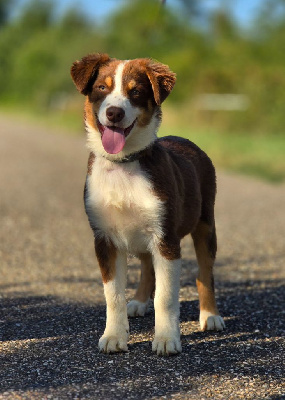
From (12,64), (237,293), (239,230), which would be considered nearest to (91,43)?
(12,64)

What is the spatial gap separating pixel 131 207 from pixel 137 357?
35.2 inches

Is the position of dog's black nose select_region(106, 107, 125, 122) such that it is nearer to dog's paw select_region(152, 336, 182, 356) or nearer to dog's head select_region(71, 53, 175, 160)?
dog's head select_region(71, 53, 175, 160)

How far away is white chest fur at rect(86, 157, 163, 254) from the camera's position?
4.54 meters

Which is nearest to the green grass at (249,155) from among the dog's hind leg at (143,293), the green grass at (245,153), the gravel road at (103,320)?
the green grass at (245,153)

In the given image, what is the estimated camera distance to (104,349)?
467cm

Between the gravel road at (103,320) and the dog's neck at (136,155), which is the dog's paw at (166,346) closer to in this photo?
the gravel road at (103,320)

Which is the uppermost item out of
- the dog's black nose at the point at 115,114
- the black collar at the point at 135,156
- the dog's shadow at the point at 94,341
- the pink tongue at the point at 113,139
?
the dog's black nose at the point at 115,114

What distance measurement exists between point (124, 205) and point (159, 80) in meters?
0.77

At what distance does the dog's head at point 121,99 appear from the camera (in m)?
4.42

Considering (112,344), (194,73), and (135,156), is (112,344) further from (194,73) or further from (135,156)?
(194,73)

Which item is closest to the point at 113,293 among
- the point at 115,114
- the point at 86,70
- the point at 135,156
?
the point at 135,156

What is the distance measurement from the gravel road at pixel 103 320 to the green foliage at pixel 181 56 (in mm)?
10095

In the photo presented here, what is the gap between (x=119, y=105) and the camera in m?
4.32

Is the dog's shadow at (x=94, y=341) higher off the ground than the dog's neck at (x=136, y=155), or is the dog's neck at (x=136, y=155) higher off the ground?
the dog's neck at (x=136, y=155)
